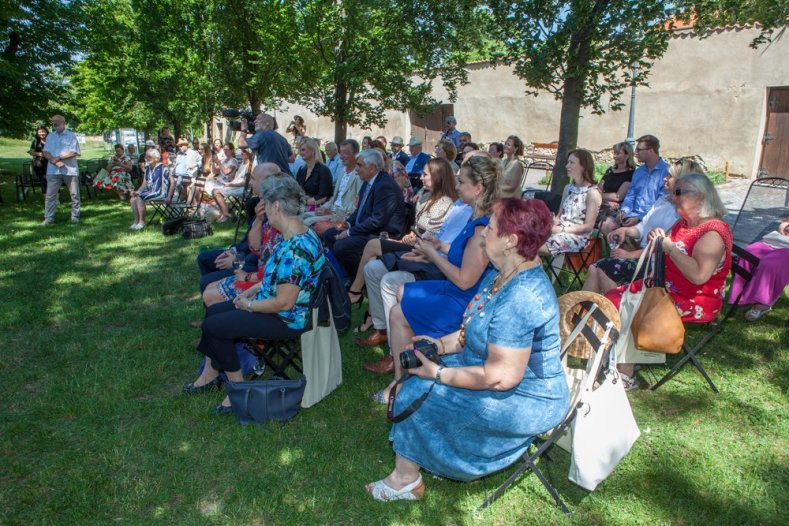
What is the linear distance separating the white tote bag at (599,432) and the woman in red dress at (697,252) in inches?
45.6

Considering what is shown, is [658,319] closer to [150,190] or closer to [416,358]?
[416,358]

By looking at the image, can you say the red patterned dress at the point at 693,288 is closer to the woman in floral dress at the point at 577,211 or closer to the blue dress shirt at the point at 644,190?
the woman in floral dress at the point at 577,211

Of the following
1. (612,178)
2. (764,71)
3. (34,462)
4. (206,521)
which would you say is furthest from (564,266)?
(764,71)

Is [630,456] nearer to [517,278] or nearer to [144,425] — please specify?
[517,278]

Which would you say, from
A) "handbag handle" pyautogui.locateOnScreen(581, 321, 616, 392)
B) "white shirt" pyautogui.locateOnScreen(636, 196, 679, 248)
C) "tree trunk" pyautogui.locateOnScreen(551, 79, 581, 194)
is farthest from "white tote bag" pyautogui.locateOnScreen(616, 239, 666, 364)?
"tree trunk" pyautogui.locateOnScreen(551, 79, 581, 194)

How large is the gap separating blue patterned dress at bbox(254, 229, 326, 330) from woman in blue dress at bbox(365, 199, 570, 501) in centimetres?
103

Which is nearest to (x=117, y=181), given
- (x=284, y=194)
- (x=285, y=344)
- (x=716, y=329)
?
(x=285, y=344)

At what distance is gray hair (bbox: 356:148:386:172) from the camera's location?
5.17m

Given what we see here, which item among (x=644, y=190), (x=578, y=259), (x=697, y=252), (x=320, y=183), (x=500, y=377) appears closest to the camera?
(x=500, y=377)

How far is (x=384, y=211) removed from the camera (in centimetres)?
494

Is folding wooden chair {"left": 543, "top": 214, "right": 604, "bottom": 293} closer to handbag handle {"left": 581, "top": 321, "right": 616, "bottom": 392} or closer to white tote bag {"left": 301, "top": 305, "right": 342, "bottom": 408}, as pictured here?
white tote bag {"left": 301, "top": 305, "right": 342, "bottom": 408}

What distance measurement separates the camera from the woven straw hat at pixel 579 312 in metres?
2.55

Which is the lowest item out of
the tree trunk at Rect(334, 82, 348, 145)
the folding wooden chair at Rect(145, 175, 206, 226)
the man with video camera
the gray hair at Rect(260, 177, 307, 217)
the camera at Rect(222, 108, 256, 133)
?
the folding wooden chair at Rect(145, 175, 206, 226)

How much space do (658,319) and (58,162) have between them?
9.57 m
